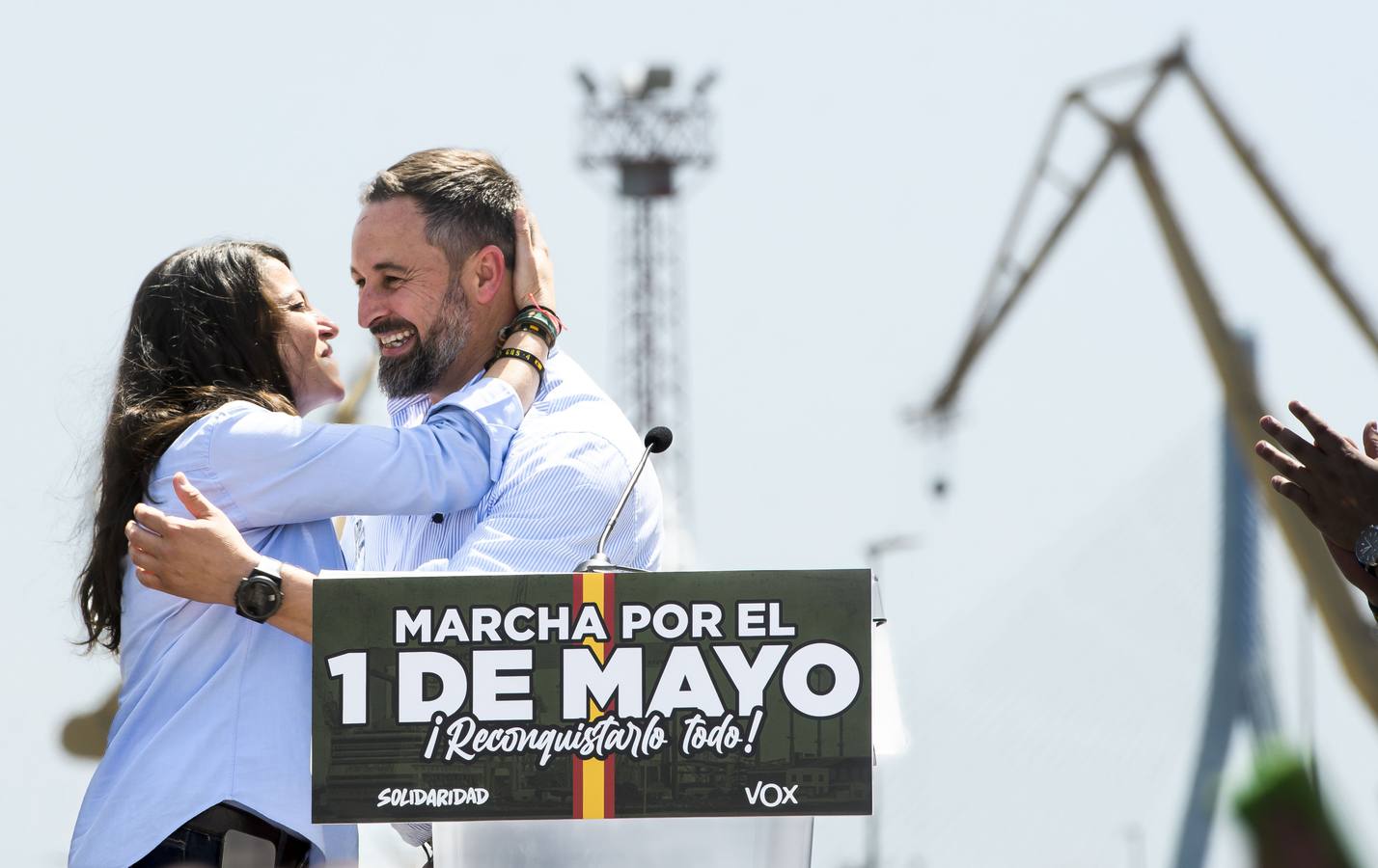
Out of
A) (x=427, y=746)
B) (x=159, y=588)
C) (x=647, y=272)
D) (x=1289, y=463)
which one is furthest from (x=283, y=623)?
(x=647, y=272)

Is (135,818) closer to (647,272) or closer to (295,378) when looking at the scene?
(295,378)

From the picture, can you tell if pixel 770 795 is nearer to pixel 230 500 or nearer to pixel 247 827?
pixel 247 827

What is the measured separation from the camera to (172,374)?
148 inches

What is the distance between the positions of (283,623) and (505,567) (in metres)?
0.42

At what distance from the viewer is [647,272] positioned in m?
30.7

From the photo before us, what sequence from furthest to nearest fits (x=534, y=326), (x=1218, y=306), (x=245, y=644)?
(x=1218, y=306) < (x=534, y=326) < (x=245, y=644)

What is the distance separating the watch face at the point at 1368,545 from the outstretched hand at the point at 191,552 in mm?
1888

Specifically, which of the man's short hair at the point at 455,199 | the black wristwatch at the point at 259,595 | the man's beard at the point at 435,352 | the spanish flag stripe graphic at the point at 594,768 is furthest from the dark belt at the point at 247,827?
the man's short hair at the point at 455,199

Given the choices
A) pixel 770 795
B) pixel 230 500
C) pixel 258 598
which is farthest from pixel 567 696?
pixel 230 500

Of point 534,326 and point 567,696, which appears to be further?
point 534,326

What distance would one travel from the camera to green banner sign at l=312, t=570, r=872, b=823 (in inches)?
119

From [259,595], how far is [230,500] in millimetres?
267

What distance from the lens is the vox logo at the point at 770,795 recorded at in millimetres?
3027

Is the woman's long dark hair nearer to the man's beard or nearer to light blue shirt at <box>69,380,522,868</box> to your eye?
light blue shirt at <box>69,380,522,868</box>
